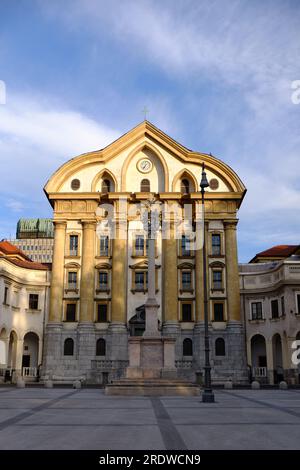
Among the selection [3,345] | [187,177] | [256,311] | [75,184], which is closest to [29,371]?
[3,345]

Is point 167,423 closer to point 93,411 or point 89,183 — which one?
point 93,411

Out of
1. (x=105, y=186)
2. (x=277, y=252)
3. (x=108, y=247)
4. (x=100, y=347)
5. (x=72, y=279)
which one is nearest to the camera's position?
(x=100, y=347)

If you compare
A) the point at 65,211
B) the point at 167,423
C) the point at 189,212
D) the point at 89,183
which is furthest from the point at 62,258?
the point at 167,423

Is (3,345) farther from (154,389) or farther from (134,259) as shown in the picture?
(154,389)

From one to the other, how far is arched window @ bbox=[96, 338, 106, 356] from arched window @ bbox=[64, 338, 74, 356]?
8.87ft

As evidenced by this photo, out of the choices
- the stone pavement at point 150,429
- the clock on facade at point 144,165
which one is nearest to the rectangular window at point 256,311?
the clock on facade at point 144,165

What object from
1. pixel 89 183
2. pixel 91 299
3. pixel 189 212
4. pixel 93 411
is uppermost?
pixel 89 183

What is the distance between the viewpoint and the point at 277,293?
173 ft

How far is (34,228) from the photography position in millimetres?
141125

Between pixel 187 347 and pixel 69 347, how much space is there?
1266cm

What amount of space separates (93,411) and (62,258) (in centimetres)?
3755

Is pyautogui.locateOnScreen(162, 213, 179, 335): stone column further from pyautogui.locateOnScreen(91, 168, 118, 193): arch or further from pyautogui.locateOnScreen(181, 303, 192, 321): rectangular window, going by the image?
pyautogui.locateOnScreen(91, 168, 118, 193): arch

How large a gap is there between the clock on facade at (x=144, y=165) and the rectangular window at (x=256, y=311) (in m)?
19.6

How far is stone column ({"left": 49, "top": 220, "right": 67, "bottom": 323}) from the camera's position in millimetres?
54312
